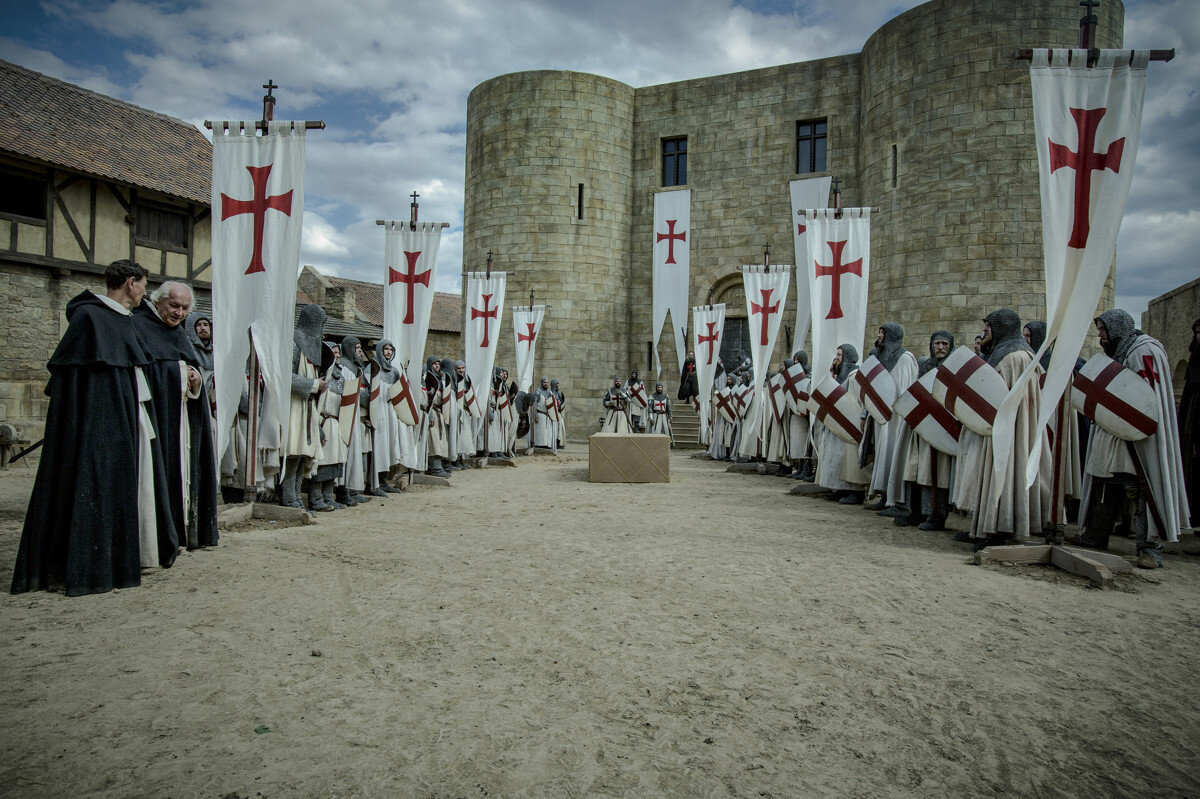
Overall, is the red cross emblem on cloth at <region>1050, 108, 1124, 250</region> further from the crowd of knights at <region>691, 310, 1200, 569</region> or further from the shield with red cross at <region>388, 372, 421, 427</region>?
the shield with red cross at <region>388, 372, 421, 427</region>

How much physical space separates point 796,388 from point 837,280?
199cm

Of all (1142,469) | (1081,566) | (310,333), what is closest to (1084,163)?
(1142,469)

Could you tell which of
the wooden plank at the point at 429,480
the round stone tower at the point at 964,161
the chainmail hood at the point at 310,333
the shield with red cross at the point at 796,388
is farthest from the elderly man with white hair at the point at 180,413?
the round stone tower at the point at 964,161

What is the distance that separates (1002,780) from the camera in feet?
6.48

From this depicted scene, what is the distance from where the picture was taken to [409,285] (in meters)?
8.06

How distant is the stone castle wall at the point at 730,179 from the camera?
15031mm

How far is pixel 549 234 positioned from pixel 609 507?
13620 mm

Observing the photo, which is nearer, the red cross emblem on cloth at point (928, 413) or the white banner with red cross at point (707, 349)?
the red cross emblem on cloth at point (928, 413)

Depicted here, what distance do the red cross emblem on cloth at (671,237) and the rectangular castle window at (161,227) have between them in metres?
11.1

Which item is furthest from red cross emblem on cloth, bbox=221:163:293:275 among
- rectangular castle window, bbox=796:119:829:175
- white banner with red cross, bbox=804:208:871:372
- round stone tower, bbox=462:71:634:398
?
rectangular castle window, bbox=796:119:829:175

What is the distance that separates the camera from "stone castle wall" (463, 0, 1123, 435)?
15.0 metres

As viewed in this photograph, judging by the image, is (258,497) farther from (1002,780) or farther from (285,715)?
(1002,780)

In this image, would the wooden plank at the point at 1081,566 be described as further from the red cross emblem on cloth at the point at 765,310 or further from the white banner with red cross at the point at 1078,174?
the red cross emblem on cloth at the point at 765,310

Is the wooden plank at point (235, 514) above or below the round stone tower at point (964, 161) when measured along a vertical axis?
below
